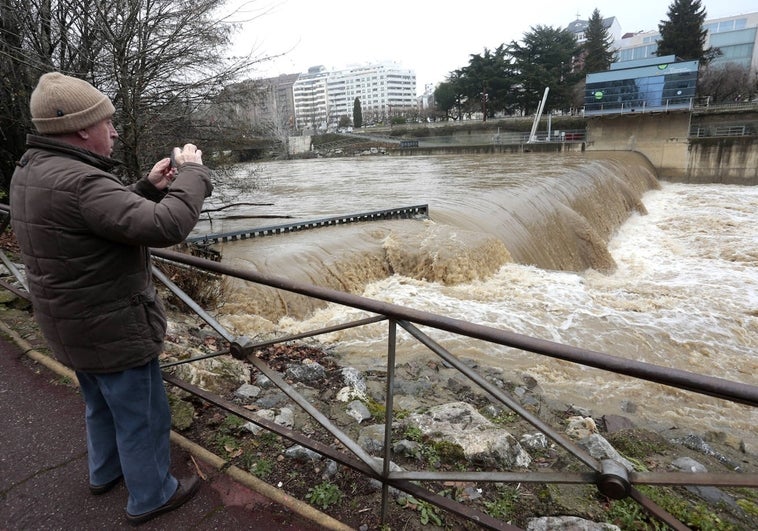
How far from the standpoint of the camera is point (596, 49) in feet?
184

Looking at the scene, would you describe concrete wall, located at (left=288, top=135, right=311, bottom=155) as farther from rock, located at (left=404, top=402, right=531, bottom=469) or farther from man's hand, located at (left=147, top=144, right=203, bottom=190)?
man's hand, located at (left=147, top=144, right=203, bottom=190)

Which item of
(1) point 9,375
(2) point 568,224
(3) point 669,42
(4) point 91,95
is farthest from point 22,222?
(3) point 669,42

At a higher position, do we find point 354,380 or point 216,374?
point 216,374

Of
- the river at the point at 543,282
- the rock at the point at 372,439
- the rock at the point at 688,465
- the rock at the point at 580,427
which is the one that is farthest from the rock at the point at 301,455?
the river at the point at 543,282

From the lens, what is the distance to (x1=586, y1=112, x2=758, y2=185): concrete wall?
89.4 feet

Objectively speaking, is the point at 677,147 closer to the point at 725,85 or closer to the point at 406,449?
the point at 725,85

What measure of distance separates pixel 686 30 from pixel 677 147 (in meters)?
26.2

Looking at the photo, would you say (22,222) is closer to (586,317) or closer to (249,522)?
(249,522)

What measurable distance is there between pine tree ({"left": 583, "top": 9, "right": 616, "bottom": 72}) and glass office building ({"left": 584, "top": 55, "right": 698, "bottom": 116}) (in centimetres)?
2167

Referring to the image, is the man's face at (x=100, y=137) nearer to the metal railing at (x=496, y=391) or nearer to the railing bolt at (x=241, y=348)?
the metal railing at (x=496, y=391)

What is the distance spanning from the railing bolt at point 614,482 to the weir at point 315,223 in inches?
307

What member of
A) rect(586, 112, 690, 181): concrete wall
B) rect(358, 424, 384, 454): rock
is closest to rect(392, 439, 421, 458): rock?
rect(358, 424, 384, 454): rock

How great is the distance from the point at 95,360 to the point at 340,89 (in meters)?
166

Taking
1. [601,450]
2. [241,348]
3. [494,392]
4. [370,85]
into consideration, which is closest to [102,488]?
[241,348]
